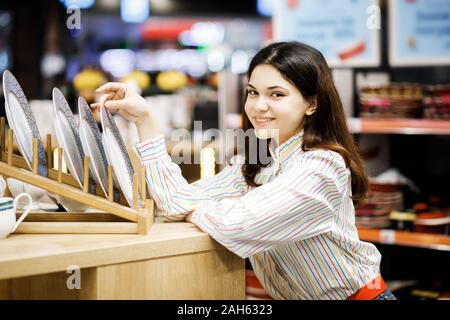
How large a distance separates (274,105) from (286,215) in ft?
1.29

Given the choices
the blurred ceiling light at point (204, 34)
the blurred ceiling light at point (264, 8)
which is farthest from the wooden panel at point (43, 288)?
the blurred ceiling light at point (204, 34)

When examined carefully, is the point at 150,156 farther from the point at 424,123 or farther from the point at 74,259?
the point at 424,123

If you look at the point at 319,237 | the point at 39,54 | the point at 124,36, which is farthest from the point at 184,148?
the point at 124,36

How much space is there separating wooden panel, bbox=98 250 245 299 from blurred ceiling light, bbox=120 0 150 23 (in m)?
7.14

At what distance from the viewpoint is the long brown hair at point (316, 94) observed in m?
2.01

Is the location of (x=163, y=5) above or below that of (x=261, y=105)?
above

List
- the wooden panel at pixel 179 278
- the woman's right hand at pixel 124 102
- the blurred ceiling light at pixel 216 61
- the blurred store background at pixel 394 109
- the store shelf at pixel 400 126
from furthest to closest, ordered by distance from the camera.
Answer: the blurred ceiling light at pixel 216 61 < the blurred store background at pixel 394 109 < the store shelf at pixel 400 126 < the woman's right hand at pixel 124 102 < the wooden panel at pixel 179 278

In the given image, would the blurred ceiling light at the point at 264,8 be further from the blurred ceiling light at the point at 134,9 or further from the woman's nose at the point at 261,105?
the woman's nose at the point at 261,105

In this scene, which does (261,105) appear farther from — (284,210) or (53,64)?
(53,64)

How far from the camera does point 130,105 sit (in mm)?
Result: 1976

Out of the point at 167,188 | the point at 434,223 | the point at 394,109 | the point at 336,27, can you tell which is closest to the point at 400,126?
the point at 394,109

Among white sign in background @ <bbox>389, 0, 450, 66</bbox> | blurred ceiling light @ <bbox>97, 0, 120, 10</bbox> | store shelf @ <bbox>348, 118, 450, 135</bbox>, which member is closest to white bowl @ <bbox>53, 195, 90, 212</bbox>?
store shelf @ <bbox>348, 118, 450, 135</bbox>

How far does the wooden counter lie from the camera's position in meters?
1.59

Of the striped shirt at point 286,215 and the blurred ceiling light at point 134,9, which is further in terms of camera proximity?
the blurred ceiling light at point 134,9
